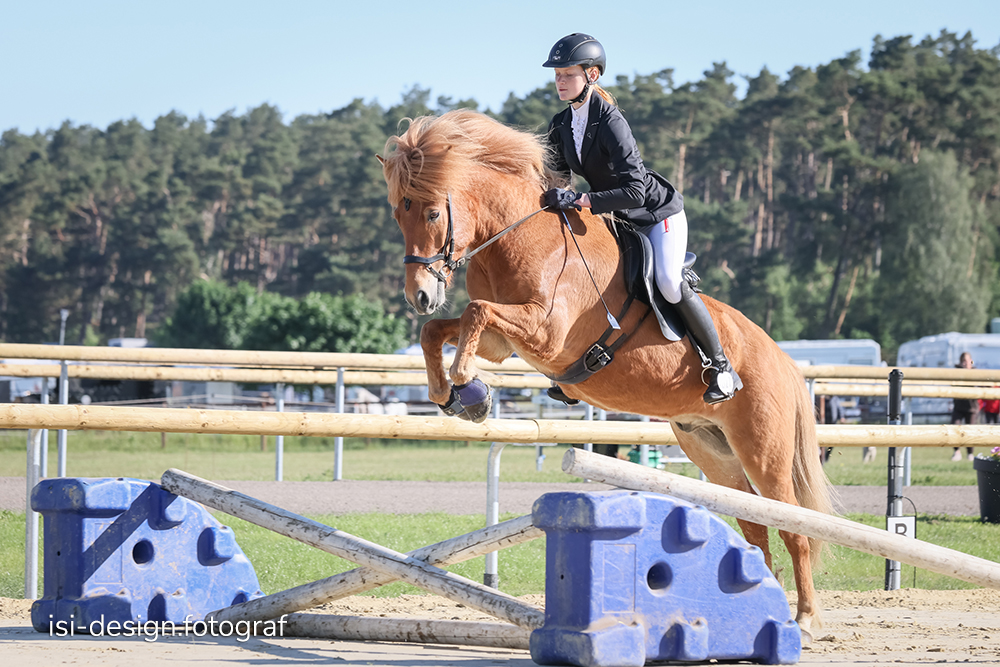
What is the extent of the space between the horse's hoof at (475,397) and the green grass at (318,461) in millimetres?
7413

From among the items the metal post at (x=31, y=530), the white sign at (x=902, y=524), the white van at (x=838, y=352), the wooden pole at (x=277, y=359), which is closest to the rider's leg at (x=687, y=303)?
the white sign at (x=902, y=524)

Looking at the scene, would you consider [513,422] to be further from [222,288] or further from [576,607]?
[222,288]

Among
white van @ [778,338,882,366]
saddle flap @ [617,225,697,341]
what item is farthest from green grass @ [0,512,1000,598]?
white van @ [778,338,882,366]

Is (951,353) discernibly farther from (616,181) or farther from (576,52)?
(576,52)

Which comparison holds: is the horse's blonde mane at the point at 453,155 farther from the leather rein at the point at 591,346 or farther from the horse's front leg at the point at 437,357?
the horse's front leg at the point at 437,357

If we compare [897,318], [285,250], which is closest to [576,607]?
[897,318]

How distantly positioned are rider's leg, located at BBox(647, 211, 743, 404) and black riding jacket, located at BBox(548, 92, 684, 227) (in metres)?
0.10

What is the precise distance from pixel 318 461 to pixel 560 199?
1248cm

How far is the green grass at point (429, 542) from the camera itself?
22.1 ft

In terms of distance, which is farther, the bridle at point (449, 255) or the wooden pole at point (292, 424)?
the wooden pole at point (292, 424)

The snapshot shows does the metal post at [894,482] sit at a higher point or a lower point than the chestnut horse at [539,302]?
lower

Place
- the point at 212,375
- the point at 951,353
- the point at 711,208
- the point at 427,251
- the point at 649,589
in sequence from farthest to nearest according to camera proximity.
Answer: the point at 711,208 < the point at 951,353 < the point at 212,375 < the point at 427,251 < the point at 649,589

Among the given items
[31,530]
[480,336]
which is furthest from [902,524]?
[31,530]

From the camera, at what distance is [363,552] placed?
14.3 feet
